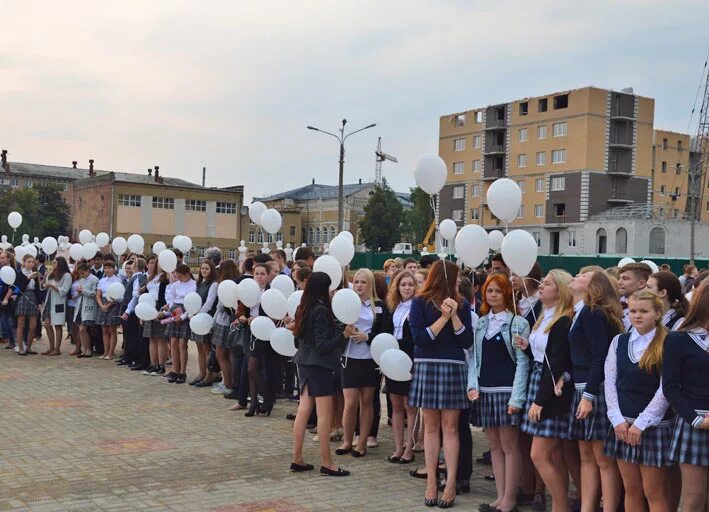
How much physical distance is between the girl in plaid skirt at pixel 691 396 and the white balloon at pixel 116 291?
1076 cm

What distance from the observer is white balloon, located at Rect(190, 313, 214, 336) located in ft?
35.1

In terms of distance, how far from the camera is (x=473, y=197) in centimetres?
7806

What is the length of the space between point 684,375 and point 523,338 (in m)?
1.35

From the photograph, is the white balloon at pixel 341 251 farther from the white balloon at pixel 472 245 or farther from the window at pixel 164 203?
the window at pixel 164 203

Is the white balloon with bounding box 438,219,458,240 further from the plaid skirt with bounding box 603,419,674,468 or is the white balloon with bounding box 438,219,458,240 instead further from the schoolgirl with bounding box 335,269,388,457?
the plaid skirt with bounding box 603,419,674,468

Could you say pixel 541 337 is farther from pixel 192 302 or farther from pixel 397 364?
pixel 192 302

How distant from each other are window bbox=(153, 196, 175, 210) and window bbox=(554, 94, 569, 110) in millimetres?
36941

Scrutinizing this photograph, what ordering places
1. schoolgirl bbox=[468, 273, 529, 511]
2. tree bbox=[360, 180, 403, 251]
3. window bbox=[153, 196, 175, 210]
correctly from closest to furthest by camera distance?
schoolgirl bbox=[468, 273, 529, 511] → window bbox=[153, 196, 175, 210] → tree bbox=[360, 180, 403, 251]

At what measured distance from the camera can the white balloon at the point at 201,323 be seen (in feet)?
35.1

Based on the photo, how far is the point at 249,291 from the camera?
912cm

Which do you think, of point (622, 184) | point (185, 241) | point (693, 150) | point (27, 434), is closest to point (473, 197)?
point (622, 184)

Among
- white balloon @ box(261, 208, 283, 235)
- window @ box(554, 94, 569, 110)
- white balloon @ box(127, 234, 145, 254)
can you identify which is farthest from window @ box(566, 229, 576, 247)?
white balloon @ box(261, 208, 283, 235)

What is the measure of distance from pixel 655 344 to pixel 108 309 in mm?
11194

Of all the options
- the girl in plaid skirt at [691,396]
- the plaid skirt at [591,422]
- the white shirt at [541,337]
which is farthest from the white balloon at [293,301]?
the girl in plaid skirt at [691,396]
